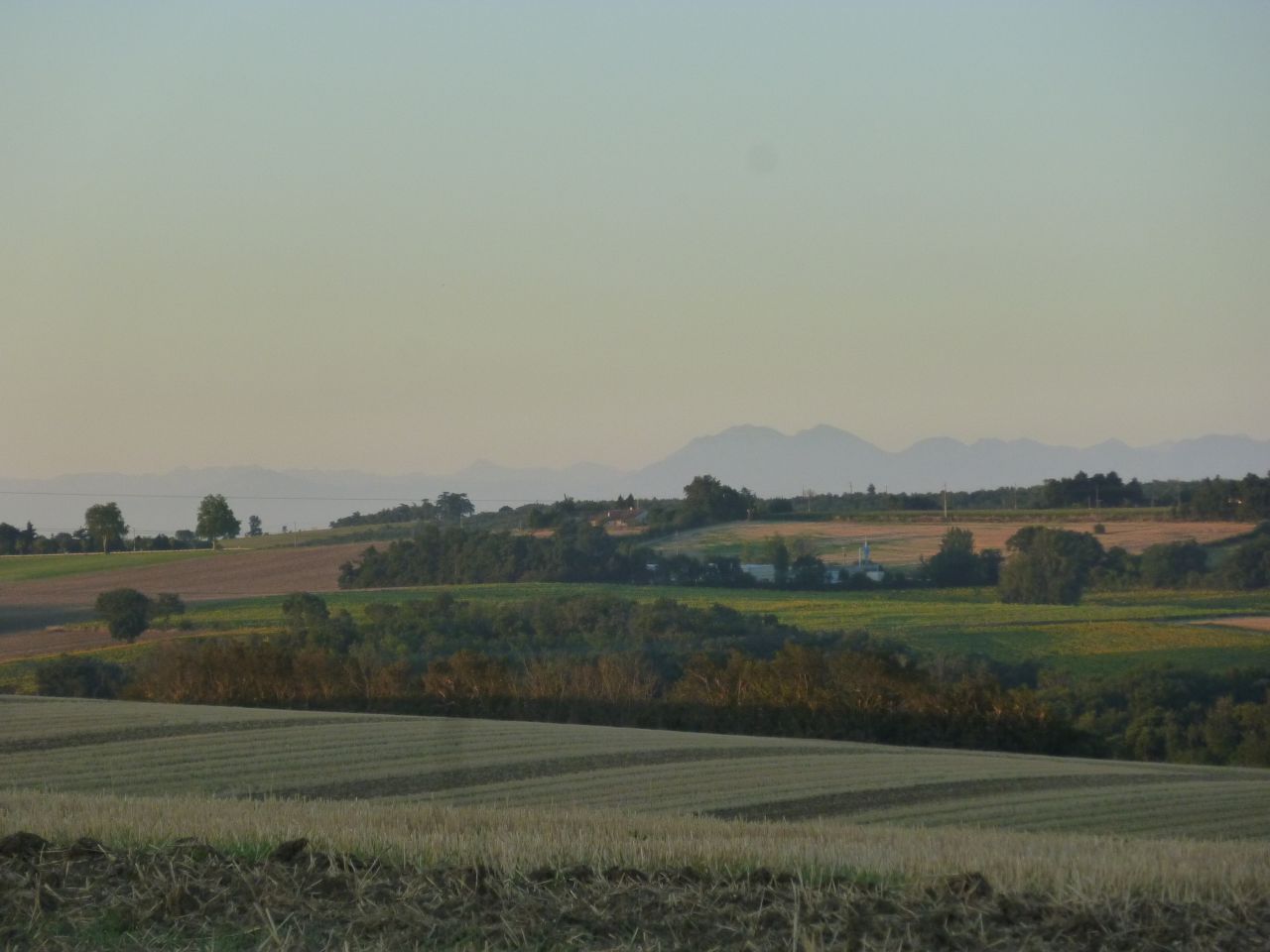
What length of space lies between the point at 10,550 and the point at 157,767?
31195 mm

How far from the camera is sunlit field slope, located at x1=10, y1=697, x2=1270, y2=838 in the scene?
1431cm

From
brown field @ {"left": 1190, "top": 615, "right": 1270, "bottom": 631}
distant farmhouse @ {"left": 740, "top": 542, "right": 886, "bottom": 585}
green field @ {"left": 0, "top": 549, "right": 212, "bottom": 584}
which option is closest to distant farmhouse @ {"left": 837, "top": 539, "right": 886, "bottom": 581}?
distant farmhouse @ {"left": 740, "top": 542, "right": 886, "bottom": 585}

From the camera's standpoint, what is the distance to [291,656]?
31.4 m

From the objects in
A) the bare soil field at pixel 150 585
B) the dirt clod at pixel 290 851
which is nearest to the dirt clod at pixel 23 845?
the dirt clod at pixel 290 851

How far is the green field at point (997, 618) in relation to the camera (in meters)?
35.7

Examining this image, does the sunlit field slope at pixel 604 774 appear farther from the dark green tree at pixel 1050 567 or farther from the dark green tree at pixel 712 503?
the dark green tree at pixel 712 503

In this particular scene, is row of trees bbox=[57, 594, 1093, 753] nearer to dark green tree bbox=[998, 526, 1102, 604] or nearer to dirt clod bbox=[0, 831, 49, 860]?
dark green tree bbox=[998, 526, 1102, 604]

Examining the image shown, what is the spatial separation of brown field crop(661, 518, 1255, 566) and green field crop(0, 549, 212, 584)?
1559 centimetres

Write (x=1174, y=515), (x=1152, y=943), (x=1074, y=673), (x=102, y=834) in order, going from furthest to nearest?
(x=1174, y=515)
(x=1074, y=673)
(x=102, y=834)
(x=1152, y=943)

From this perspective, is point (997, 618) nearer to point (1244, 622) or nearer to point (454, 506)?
point (1244, 622)

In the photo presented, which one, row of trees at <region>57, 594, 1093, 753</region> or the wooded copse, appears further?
the wooded copse

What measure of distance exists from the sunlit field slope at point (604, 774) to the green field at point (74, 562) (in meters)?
17.4

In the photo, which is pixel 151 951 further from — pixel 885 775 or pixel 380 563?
pixel 380 563

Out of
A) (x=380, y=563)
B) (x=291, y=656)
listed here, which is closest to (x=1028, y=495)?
(x=380, y=563)
